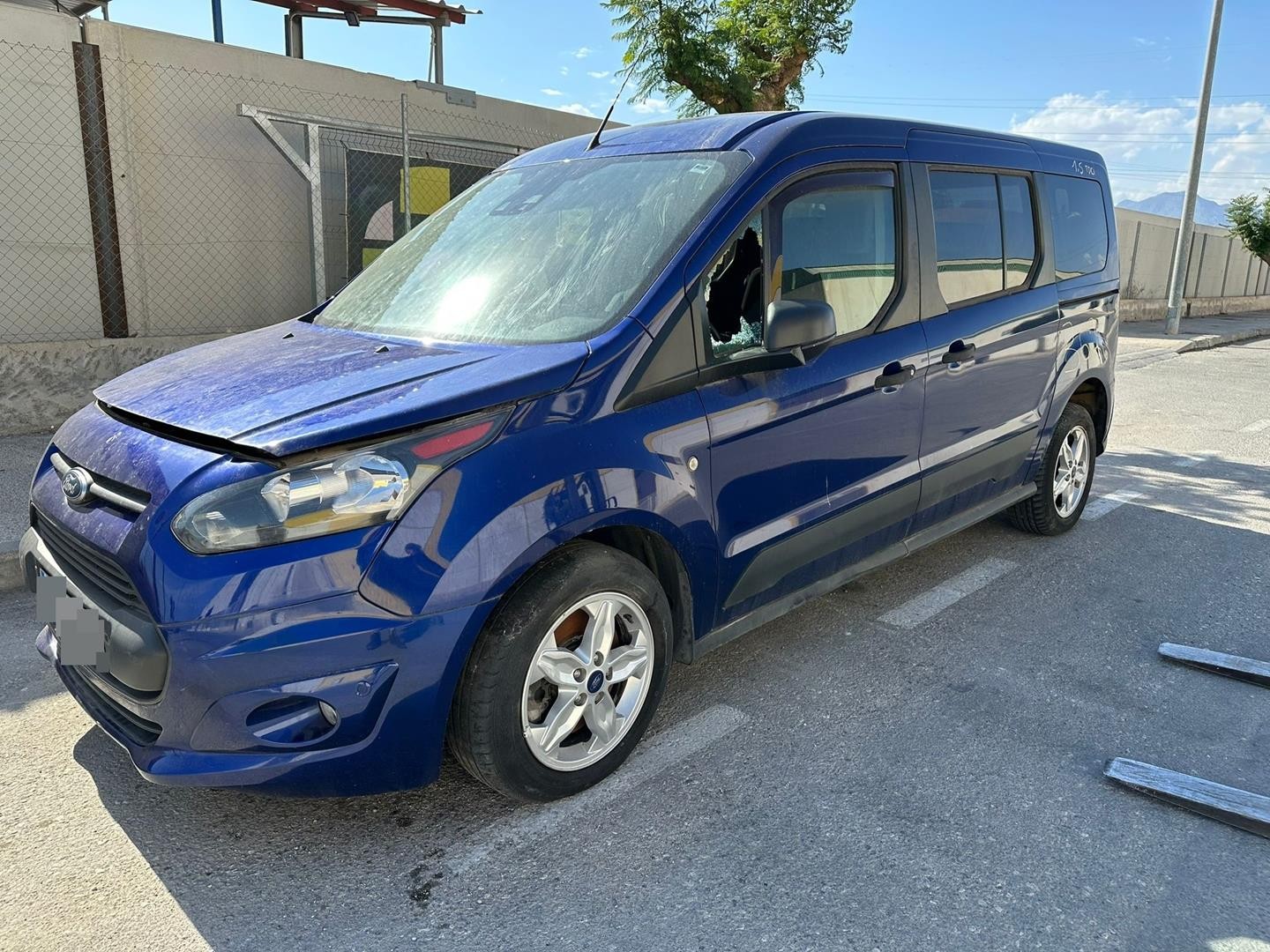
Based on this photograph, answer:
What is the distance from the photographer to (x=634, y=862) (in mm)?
2504

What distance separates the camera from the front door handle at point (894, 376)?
351 centimetres

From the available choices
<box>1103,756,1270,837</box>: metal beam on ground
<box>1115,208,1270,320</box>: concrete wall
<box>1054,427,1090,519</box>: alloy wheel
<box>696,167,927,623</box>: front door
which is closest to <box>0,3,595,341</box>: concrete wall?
<box>696,167,927,623</box>: front door

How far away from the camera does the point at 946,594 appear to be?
14.4ft

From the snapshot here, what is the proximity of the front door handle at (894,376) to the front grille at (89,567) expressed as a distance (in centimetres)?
250

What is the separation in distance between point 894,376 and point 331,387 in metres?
2.06

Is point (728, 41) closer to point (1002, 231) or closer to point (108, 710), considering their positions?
point (1002, 231)

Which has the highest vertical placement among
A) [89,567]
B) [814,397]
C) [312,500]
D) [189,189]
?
[189,189]

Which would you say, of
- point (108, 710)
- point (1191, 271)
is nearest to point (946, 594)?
point (108, 710)

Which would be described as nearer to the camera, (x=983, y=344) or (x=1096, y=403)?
(x=983, y=344)

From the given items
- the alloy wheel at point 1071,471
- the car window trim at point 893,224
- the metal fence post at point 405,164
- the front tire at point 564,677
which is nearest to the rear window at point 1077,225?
the alloy wheel at point 1071,471

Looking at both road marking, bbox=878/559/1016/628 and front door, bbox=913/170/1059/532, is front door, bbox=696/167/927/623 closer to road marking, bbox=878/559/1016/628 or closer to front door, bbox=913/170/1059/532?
front door, bbox=913/170/1059/532

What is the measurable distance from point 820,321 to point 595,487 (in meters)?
0.93

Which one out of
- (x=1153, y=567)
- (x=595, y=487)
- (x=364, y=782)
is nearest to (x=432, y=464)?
(x=595, y=487)

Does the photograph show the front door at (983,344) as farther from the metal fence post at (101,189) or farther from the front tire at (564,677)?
the metal fence post at (101,189)
